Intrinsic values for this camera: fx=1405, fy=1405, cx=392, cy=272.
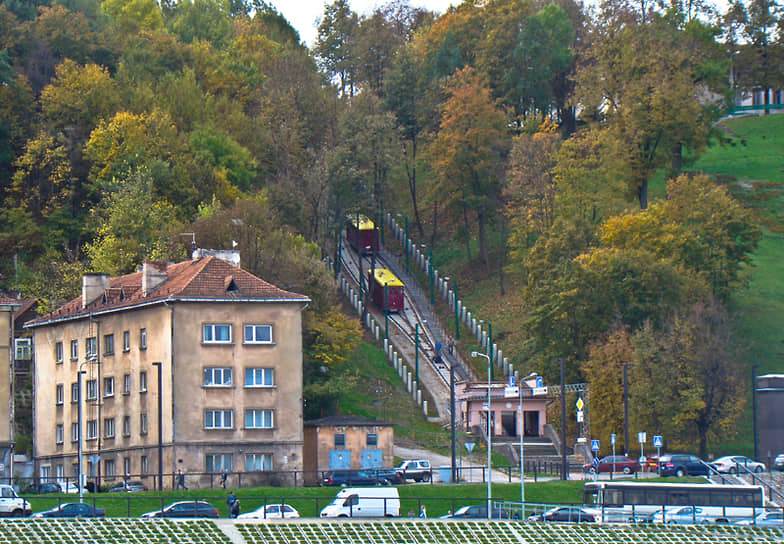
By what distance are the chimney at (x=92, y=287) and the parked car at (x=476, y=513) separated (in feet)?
114

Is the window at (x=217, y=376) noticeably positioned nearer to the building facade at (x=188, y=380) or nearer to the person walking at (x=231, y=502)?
the building facade at (x=188, y=380)

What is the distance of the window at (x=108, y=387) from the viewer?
278 ft

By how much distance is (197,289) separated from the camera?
81.4 meters

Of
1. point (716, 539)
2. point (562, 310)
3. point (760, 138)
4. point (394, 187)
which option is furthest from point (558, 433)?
point (760, 138)

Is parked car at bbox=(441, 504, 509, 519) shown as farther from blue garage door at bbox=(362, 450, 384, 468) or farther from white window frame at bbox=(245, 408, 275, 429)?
white window frame at bbox=(245, 408, 275, 429)

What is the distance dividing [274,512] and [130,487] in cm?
1389

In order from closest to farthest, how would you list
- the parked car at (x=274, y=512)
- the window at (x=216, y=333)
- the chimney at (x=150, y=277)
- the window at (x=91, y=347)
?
the parked car at (x=274, y=512) → the window at (x=216, y=333) → the chimney at (x=150, y=277) → the window at (x=91, y=347)

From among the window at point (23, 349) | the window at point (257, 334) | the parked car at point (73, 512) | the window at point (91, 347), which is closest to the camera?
the parked car at point (73, 512)

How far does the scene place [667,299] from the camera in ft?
322

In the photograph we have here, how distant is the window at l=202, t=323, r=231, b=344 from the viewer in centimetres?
8094

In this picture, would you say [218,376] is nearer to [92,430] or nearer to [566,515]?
[92,430]

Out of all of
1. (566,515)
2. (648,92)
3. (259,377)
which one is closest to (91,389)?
(259,377)

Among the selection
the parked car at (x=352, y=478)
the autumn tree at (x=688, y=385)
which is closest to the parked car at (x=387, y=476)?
the parked car at (x=352, y=478)

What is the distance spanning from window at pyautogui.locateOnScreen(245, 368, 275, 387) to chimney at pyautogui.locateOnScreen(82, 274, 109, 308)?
1303 cm
